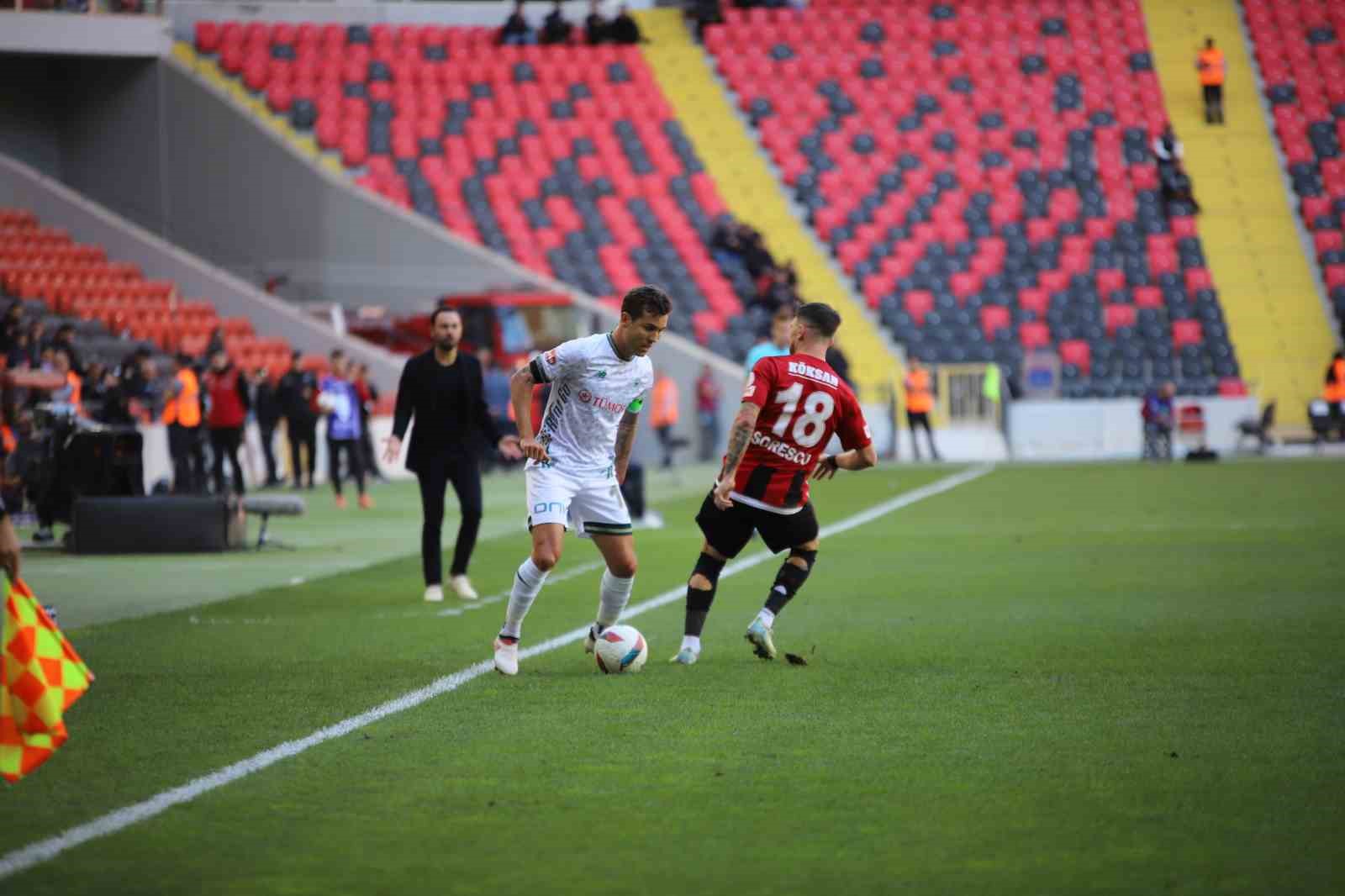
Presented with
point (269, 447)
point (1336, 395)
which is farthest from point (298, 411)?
point (1336, 395)

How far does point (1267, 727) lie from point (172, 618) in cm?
749

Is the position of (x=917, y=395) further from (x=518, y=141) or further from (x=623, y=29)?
(x=623, y=29)

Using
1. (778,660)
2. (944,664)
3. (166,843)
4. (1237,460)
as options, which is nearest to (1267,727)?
(944,664)

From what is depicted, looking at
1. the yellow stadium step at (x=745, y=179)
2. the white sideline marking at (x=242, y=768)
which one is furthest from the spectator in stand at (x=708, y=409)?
the white sideline marking at (x=242, y=768)

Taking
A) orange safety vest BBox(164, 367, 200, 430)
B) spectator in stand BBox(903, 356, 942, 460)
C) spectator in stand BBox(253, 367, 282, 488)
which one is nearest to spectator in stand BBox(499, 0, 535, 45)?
spectator in stand BBox(903, 356, 942, 460)

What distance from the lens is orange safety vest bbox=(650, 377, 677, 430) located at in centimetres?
3403

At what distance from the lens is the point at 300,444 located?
2923cm

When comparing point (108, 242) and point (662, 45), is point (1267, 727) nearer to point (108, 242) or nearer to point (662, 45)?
point (108, 242)

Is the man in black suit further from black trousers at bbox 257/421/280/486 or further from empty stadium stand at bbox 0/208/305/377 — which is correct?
empty stadium stand at bbox 0/208/305/377

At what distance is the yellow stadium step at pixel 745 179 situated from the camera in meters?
39.7

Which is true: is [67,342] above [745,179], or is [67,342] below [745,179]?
below

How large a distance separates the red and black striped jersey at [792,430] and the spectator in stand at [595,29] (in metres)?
37.3

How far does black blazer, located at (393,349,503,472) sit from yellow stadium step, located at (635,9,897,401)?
24.3 metres

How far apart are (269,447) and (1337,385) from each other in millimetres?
19460
